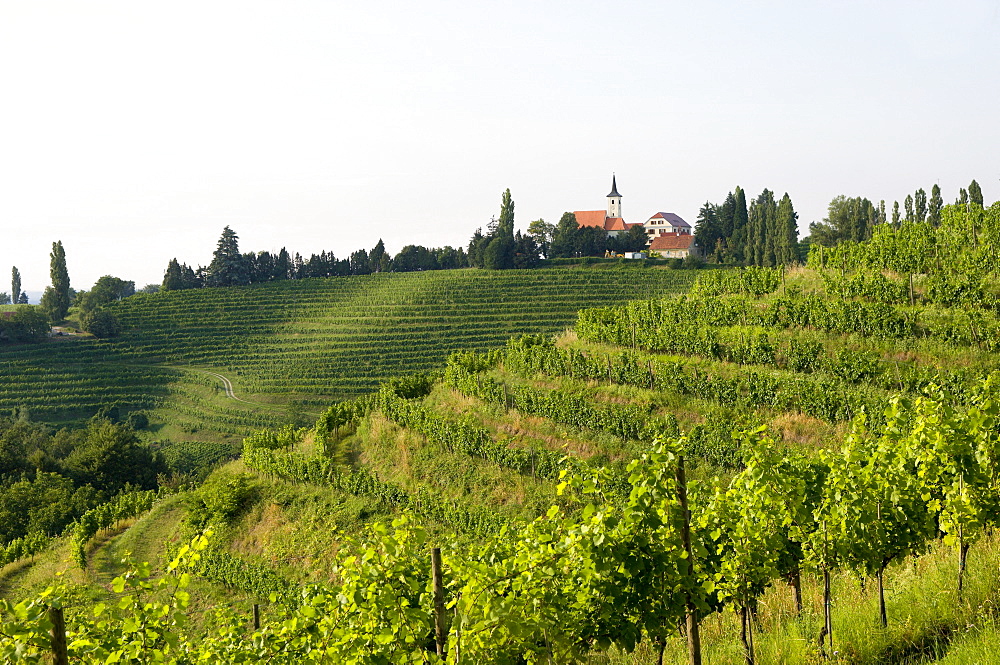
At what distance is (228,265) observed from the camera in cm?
7906

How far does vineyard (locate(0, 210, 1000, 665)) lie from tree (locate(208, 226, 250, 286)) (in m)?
25.6

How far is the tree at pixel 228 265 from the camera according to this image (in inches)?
3118

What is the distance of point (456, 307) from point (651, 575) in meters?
56.7

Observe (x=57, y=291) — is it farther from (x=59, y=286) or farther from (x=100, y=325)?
(x=100, y=325)

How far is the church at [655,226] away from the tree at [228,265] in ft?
153

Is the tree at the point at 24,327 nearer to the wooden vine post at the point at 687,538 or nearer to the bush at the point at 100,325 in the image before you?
the bush at the point at 100,325

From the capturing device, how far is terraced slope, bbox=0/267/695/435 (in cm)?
5003

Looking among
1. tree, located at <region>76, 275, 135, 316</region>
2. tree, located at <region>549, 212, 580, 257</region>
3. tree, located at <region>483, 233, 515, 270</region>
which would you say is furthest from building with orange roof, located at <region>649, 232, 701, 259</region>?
tree, located at <region>76, 275, 135, 316</region>

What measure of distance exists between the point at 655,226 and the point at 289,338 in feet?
243

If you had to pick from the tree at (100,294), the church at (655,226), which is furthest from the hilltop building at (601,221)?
the tree at (100,294)

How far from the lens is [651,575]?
18.5ft

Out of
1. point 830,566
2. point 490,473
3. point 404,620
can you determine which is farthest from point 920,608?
point 490,473

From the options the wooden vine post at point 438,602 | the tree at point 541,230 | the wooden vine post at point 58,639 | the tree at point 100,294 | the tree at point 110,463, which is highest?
the tree at point 541,230

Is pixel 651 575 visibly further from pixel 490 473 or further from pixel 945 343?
pixel 945 343
